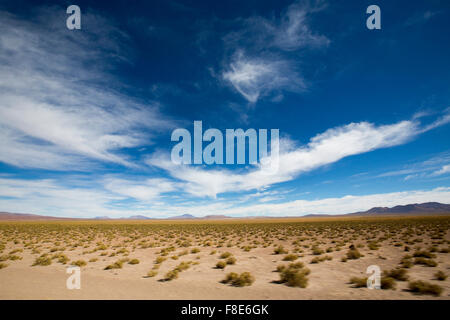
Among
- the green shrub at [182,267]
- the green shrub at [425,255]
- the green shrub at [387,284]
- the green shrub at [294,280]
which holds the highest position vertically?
the green shrub at [387,284]

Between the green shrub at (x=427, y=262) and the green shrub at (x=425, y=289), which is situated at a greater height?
the green shrub at (x=425, y=289)

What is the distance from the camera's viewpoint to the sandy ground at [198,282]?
7578mm

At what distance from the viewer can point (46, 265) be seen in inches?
502

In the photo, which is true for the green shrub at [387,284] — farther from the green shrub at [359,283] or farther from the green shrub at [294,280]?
the green shrub at [294,280]

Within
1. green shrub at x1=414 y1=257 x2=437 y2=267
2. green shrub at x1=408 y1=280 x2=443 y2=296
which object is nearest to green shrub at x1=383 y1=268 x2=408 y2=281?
green shrub at x1=408 y1=280 x2=443 y2=296

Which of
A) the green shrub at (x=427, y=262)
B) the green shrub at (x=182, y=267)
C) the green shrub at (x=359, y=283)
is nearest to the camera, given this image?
the green shrub at (x=359, y=283)

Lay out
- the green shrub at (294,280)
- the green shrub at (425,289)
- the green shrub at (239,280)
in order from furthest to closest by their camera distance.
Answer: the green shrub at (239,280), the green shrub at (294,280), the green shrub at (425,289)

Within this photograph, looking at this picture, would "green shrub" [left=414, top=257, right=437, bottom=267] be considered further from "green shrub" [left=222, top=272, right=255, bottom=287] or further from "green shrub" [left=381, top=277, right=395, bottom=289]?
"green shrub" [left=222, top=272, right=255, bottom=287]

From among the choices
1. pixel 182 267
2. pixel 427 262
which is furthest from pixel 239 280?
pixel 427 262

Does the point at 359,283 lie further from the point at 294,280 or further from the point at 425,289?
the point at 294,280

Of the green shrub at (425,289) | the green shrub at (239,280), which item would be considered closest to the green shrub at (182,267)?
the green shrub at (239,280)

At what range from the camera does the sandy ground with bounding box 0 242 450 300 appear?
758 centimetres
